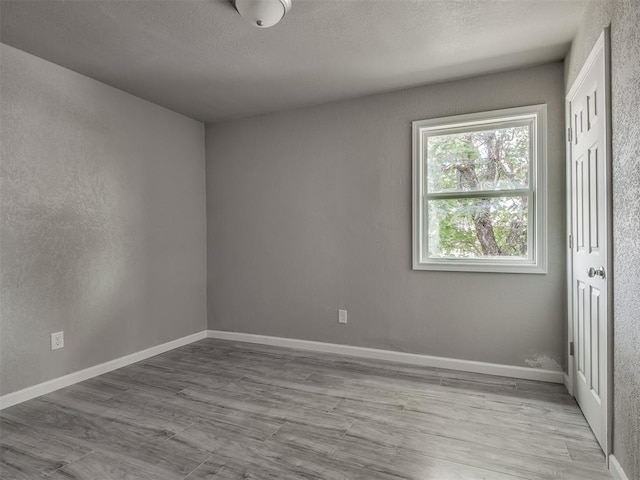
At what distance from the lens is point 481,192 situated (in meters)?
3.16

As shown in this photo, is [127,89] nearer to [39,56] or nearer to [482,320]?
[39,56]

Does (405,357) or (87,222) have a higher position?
(87,222)

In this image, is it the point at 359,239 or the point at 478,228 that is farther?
the point at 359,239

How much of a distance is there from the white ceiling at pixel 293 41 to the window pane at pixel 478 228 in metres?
1.09

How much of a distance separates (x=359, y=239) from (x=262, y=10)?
2093mm

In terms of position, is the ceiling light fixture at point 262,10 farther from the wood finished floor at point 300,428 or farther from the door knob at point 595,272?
the wood finished floor at point 300,428

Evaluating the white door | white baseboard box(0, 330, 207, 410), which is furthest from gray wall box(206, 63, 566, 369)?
white baseboard box(0, 330, 207, 410)

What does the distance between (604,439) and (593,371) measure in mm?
382

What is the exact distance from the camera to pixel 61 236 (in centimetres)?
290

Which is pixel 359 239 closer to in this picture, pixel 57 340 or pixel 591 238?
pixel 591 238

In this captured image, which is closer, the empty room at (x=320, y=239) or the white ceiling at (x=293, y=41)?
the empty room at (x=320, y=239)

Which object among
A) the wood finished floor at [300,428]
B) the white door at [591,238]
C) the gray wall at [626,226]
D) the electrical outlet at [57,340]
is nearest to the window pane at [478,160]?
the white door at [591,238]

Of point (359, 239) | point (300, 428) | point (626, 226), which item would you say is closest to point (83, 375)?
point (300, 428)

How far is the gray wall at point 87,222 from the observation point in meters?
Result: 2.63
